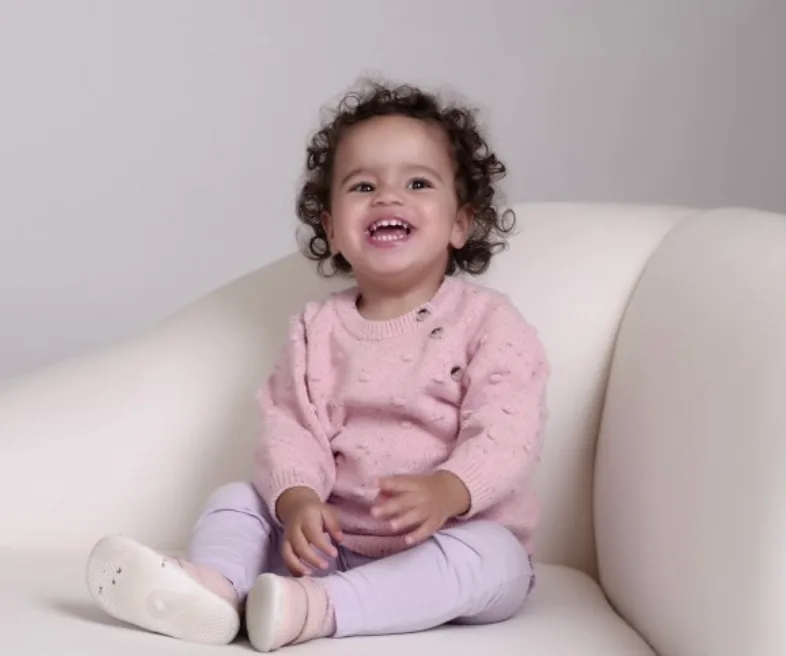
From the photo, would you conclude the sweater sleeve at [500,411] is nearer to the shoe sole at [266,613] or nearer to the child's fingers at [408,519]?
the child's fingers at [408,519]

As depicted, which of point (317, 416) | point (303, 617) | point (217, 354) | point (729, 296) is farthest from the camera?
point (217, 354)

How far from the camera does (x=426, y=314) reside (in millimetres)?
1408

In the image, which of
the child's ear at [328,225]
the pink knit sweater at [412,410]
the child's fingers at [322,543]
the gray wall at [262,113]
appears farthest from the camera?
A: the gray wall at [262,113]

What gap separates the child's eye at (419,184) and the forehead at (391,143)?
20mm

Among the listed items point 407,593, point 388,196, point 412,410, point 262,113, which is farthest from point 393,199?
point 262,113

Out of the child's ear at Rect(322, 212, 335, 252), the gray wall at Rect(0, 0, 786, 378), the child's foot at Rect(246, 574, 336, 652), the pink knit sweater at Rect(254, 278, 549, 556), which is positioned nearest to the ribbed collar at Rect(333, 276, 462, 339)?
the pink knit sweater at Rect(254, 278, 549, 556)

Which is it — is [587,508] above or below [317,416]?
below

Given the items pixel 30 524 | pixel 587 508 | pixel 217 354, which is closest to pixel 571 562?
pixel 587 508

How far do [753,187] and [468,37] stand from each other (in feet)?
1.71

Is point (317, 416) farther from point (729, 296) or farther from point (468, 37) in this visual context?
point (468, 37)

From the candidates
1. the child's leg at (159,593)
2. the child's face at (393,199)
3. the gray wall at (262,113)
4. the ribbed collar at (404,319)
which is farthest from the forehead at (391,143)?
the gray wall at (262,113)

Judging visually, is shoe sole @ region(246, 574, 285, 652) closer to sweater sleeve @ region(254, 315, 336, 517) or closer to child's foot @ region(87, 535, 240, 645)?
child's foot @ region(87, 535, 240, 645)

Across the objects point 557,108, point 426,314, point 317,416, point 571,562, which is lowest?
point 571,562

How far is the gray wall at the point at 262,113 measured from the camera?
2.17 metres
